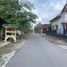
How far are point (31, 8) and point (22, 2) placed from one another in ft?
9.12

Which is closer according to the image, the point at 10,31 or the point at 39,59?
the point at 39,59

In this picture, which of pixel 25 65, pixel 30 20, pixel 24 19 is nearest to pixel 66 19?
pixel 30 20

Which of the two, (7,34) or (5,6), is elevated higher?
(5,6)

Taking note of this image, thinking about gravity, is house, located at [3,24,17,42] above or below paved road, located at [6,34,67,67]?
above

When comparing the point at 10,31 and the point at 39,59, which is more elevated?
the point at 10,31

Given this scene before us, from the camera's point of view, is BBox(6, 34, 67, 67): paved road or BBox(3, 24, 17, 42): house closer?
BBox(6, 34, 67, 67): paved road

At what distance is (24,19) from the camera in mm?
49031

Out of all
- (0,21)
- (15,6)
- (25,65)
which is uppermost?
(15,6)

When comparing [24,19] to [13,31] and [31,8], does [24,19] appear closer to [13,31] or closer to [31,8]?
[31,8]

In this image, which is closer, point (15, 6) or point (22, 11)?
point (15, 6)

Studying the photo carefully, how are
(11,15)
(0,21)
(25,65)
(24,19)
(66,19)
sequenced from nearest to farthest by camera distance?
(25,65), (0,21), (11,15), (24,19), (66,19)

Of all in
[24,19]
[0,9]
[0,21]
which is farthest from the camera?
[24,19]

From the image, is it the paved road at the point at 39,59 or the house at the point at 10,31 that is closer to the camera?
the paved road at the point at 39,59

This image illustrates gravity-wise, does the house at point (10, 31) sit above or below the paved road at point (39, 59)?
above
